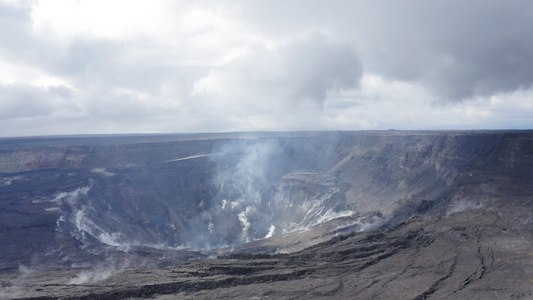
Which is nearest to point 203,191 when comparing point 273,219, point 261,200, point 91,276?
point 261,200

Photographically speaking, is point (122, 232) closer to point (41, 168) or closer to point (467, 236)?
point (41, 168)

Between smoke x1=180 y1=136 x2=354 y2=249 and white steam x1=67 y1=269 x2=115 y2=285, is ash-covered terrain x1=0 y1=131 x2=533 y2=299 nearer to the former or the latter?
white steam x1=67 y1=269 x2=115 y2=285

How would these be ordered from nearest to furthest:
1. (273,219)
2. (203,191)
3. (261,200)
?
1. (273,219)
2. (261,200)
3. (203,191)

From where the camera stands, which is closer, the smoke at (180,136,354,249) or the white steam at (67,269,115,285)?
the white steam at (67,269,115,285)

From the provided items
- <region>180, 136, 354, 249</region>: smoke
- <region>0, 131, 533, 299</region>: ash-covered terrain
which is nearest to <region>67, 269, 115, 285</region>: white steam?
<region>0, 131, 533, 299</region>: ash-covered terrain

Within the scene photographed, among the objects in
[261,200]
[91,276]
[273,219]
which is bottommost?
[273,219]

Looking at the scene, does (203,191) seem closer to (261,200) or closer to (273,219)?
(261,200)
